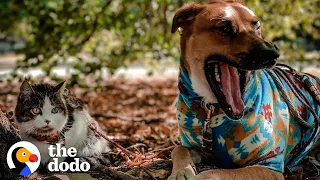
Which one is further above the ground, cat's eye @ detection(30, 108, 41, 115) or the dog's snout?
the dog's snout

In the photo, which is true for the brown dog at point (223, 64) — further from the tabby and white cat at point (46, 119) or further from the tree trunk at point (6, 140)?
the tree trunk at point (6, 140)

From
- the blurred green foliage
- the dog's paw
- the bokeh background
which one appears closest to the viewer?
the dog's paw

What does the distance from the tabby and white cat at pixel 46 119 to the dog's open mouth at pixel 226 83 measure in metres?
0.99

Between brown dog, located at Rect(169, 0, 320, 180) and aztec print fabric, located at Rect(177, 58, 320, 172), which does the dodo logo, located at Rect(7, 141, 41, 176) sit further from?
aztec print fabric, located at Rect(177, 58, 320, 172)

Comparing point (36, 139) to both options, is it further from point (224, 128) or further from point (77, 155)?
point (224, 128)

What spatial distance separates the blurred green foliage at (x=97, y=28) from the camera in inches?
306

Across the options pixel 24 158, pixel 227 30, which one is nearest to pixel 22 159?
pixel 24 158

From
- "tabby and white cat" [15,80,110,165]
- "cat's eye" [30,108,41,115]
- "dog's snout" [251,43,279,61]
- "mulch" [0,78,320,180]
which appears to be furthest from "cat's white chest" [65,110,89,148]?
"dog's snout" [251,43,279,61]

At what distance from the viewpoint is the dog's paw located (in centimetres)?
344

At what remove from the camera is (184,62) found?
146 inches

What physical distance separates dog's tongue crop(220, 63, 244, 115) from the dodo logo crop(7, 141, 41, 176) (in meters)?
1.32

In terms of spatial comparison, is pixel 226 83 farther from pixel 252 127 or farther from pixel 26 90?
pixel 26 90

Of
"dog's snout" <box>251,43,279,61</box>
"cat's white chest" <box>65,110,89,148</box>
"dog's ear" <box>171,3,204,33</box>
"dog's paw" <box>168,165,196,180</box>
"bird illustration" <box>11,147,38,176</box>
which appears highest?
"dog's ear" <box>171,3,204,33</box>

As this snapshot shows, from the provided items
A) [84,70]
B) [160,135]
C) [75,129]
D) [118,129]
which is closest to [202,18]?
[75,129]
